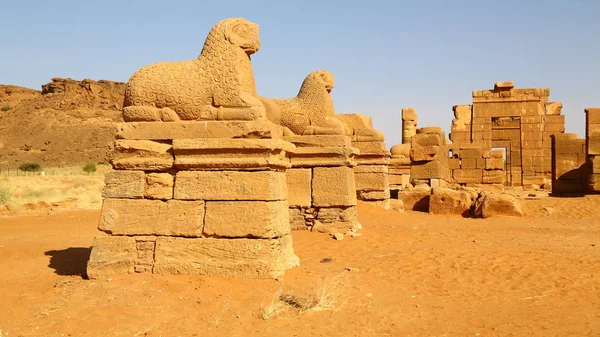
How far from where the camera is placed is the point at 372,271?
624 cm

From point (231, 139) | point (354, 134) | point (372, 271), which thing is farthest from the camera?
point (354, 134)

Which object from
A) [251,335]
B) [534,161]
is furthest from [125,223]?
[534,161]

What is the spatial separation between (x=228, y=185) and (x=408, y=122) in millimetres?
A: 20367

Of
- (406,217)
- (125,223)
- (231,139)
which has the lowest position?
(406,217)

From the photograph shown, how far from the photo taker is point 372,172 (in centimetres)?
1168

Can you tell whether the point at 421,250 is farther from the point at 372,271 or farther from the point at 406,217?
the point at 406,217

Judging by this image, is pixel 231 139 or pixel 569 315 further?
pixel 231 139

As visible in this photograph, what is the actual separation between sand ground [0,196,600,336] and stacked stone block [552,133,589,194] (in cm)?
881

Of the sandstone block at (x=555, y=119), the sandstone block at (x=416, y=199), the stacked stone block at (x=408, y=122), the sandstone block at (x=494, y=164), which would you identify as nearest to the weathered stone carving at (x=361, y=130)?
the sandstone block at (x=416, y=199)

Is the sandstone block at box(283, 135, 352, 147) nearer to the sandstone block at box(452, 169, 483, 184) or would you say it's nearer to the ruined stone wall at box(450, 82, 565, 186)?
the sandstone block at box(452, 169, 483, 184)

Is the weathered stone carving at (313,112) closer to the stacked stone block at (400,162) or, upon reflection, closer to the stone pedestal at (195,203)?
the stone pedestal at (195,203)

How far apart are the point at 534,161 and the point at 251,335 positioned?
24.2 m

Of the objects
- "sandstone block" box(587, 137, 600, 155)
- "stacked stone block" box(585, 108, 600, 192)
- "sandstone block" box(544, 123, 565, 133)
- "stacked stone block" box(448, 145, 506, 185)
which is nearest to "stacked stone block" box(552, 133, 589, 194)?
"stacked stone block" box(585, 108, 600, 192)

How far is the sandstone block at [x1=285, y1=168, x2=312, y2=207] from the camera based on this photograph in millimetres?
8719
